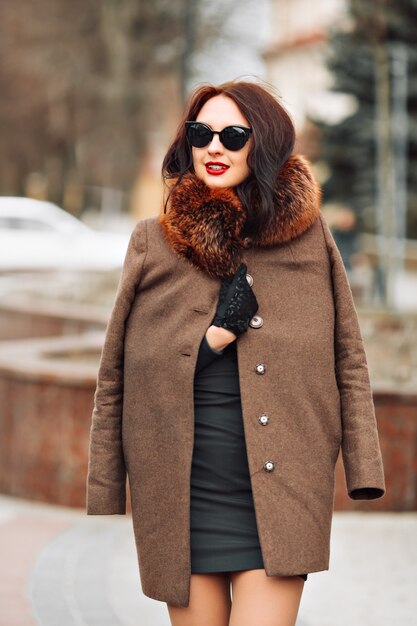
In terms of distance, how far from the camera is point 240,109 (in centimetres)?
321

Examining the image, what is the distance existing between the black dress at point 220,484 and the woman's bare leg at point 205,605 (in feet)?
0.14

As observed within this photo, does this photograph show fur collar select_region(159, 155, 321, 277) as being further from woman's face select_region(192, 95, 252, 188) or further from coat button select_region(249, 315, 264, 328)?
coat button select_region(249, 315, 264, 328)

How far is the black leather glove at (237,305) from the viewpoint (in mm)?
3092

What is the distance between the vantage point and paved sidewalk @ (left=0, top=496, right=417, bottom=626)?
5012 millimetres

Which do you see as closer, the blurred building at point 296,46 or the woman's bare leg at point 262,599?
the woman's bare leg at point 262,599

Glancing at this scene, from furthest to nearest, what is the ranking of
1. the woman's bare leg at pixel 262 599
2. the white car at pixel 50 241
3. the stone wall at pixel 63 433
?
the white car at pixel 50 241 → the stone wall at pixel 63 433 → the woman's bare leg at pixel 262 599

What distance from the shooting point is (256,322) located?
3.13 meters

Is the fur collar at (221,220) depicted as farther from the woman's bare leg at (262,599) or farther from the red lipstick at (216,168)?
the woman's bare leg at (262,599)

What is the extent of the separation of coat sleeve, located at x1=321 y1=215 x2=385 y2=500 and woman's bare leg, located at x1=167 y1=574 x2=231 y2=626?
0.42 meters

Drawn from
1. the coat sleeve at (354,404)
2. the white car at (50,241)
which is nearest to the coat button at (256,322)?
the coat sleeve at (354,404)

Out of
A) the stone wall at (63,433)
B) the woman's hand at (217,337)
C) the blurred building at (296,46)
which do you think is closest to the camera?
the woman's hand at (217,337)

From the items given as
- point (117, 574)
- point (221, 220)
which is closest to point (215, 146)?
point (221, 220)

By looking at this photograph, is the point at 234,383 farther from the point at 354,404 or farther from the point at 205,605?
the point at 205,605

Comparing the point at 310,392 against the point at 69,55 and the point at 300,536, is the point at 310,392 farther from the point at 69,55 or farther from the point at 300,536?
the point at 69,55
